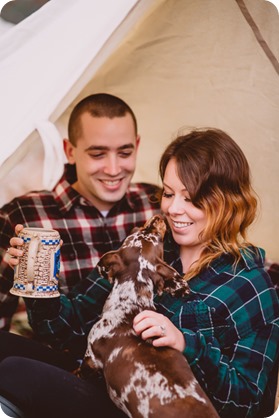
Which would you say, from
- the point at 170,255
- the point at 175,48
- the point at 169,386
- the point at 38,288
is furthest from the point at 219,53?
the point at 169,386

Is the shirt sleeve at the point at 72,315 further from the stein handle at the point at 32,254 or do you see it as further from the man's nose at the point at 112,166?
the man's nose at the point at 112,166

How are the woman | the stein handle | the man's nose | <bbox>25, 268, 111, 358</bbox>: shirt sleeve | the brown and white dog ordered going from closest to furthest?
the brown and white dog
the woman
the stein handle
<bbox>25, 268, 111, 358</bbox>: shirt sleeve
the man's nose

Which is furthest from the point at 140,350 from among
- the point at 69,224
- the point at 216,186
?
the point at 69,224

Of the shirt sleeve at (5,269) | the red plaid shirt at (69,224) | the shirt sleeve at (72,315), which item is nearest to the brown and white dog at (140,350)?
the shirt sleeve at (72,315)

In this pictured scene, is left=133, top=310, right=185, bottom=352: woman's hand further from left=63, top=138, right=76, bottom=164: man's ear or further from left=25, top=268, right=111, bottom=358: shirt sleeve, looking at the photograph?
left=63, top=138, right=76, bottom=164: man's ear

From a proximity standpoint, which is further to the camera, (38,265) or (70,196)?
(70,196)

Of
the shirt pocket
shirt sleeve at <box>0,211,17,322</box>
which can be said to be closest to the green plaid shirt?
the shirt pocket

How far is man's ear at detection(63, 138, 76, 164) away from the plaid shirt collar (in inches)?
0.8

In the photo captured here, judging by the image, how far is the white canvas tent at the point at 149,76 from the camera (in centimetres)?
181

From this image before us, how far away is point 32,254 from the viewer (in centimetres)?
166

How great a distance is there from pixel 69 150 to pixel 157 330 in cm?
79

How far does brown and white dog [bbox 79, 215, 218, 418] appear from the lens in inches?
56.6

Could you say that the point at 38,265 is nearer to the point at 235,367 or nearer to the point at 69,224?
the point at 69,224

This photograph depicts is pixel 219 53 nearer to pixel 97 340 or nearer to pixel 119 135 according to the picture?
pixel 119 135
